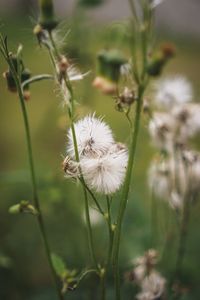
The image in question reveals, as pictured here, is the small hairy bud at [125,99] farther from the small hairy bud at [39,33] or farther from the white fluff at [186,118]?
the white fluff at [186,118]

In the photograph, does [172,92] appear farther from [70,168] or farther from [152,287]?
[70,168]

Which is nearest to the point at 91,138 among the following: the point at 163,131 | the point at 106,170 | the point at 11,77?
the point at 106,170

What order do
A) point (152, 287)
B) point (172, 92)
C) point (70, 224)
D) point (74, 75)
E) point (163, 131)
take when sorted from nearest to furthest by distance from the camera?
point (74, 75) → point (152, 287) → point (163, 131) → point (172, 92) → point (70, 224)

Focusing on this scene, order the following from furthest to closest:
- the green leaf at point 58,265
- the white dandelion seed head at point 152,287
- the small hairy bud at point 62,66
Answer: the white dandelion seed head at point 152,287 < the green leaf at point 58,265 < the small hairy bud at point 62,66

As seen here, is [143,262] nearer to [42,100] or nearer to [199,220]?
[199,220]

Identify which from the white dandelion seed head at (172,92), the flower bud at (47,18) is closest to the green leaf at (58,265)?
the flower bud at (47,18)

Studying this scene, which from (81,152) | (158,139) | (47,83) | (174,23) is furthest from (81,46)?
(174,23)

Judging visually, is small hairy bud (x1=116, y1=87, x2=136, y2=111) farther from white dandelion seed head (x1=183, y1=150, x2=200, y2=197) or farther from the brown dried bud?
white dandelion seed head (x1=183, y1=150, x2=200, y2=197)
